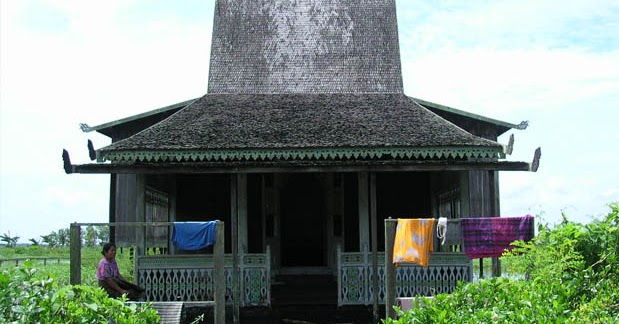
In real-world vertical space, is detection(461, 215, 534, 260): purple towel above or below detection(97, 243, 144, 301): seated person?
above

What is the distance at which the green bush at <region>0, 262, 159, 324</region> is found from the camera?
6227 millimetres

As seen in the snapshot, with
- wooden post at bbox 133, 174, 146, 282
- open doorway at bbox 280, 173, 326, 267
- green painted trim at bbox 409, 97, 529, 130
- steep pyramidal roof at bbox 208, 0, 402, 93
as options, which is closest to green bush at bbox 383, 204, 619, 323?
wooden post at bbox 133, 174, 146, 282

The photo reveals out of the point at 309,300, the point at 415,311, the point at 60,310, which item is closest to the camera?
the point at 60,310

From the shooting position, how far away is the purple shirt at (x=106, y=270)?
1112 cm

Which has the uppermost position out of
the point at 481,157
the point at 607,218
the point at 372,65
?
the point at 372,65

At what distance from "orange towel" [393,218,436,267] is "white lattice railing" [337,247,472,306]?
81.7 inches

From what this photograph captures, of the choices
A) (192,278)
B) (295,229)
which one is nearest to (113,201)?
(192,278)

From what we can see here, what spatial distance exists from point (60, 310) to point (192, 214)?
10441 millimetres

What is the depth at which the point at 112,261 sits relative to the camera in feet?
37.1

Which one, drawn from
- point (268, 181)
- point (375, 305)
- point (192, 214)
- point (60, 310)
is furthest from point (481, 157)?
point (60, 310)

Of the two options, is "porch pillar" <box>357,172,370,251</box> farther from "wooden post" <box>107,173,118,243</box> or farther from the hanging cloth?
"wooden post" <box>107,173,118,243</box>

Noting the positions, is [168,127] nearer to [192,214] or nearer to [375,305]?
[192,214]

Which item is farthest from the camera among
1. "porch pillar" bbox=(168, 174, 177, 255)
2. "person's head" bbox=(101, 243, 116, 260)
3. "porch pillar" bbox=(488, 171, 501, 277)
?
"porch pillar" bbox=(168, 174, 177, 255)

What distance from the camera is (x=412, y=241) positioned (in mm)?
11383
